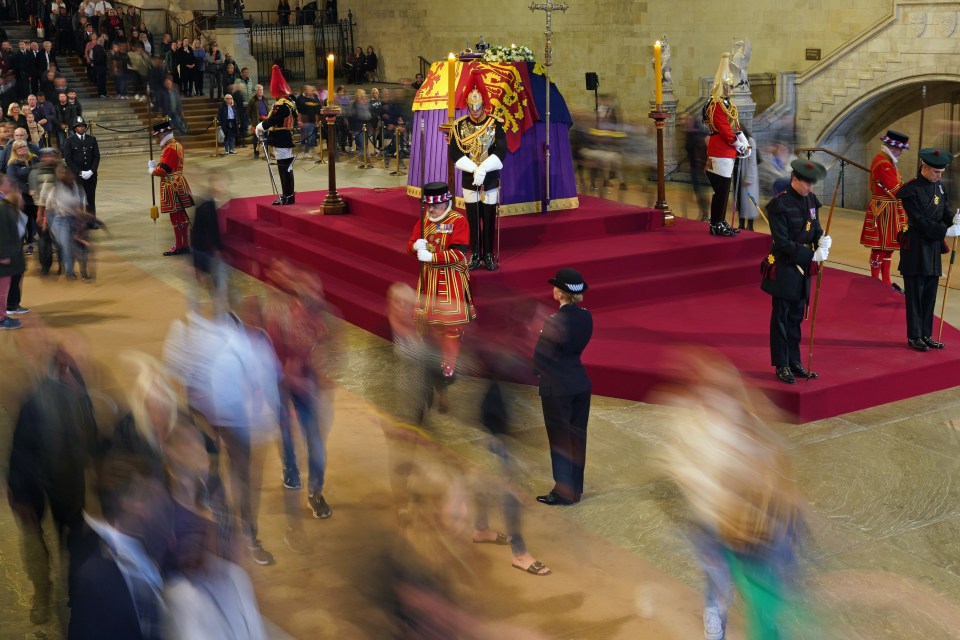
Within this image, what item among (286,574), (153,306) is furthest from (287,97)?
(286,574)

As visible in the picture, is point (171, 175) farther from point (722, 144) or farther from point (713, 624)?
point (713, 624)

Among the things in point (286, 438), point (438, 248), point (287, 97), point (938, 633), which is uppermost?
point (287, 97)

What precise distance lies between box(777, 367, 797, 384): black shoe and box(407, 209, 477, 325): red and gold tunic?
2539 millimetres

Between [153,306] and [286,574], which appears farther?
[153,306]

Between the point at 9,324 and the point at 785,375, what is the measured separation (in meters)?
7.58

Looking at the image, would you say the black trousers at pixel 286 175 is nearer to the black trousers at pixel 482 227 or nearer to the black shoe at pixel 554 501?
the black trousers at pixel 482 227

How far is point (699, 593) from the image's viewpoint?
660 centimetres

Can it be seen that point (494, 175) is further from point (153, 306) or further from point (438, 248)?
point (153, 306)

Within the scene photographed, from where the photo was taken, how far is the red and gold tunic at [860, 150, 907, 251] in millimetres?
11953

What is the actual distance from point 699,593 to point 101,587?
3.58 metres

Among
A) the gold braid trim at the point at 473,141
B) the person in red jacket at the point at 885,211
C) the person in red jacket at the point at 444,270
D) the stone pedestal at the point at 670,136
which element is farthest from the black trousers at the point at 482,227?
the stone pedestal at the point at 670,136

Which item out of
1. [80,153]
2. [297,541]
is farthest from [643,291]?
[80,153]

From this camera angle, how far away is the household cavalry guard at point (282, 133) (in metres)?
15.4

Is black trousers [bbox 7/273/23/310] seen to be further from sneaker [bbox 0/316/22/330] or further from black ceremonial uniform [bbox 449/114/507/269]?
black ceremonial uniform [bbox 449/114/507/269]
